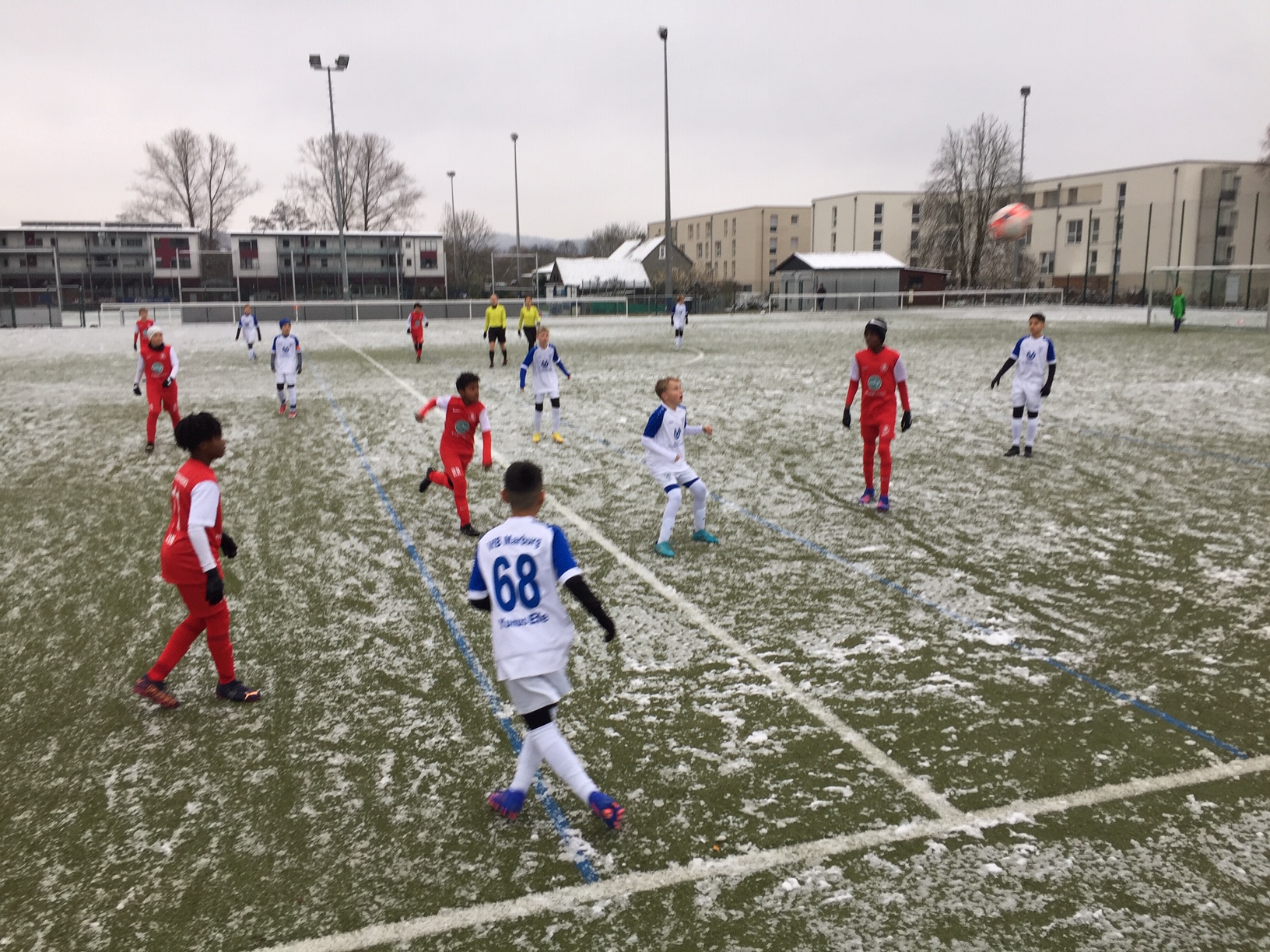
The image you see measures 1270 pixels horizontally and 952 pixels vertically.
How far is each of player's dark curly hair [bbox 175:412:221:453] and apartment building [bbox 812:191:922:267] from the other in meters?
94.2

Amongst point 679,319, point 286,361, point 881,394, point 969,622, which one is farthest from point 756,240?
point 969,622

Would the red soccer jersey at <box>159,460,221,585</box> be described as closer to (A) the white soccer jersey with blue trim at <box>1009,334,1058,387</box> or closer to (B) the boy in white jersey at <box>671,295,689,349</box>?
(A) the white soccer jersey with blue trim at <box>1009,334,1058,387</box>

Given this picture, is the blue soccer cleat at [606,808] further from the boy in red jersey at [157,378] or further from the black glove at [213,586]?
the boy in red jersey at [157,378]

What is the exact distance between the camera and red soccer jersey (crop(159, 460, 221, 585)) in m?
5.15

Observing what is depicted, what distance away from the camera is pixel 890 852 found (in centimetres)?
400

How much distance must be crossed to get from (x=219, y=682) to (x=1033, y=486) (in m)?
9.11

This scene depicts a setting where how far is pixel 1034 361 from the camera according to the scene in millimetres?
12445

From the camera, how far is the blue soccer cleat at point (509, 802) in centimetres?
427

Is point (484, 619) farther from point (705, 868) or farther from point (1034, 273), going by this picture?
point (1034, 273)

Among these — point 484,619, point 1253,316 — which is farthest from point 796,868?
point 1253,316

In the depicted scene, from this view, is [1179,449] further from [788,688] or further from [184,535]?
[184,535]

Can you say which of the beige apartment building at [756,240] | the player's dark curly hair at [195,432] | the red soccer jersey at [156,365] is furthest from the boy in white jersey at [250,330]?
the beige apartment building at [756,240]

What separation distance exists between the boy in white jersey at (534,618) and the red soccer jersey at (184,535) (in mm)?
2079

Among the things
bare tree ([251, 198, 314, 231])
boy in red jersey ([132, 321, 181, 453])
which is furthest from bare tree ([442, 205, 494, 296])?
boy in red jersey ([132, 321, 181, 453])
